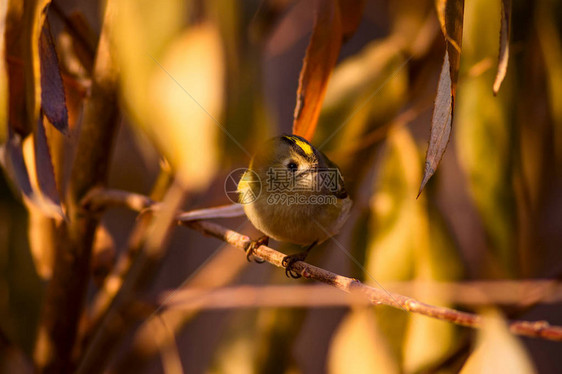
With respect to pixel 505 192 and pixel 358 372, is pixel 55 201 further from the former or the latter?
pixel 505 192

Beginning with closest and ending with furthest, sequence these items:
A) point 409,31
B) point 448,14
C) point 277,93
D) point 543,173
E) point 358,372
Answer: point 448,14, point 358,372, point 543,173, point 409,31, point 277,93

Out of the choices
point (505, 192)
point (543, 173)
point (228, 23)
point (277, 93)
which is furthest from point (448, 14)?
point (277, 93)

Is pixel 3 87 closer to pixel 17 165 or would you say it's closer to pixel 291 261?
pixel 17 165

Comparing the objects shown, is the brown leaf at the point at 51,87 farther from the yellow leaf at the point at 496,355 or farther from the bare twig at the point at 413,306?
the yellow leaf at the point at 496,355

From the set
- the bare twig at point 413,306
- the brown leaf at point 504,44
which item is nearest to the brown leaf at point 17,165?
the bare twig at point 413,306

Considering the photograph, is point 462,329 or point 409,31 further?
point 409,31

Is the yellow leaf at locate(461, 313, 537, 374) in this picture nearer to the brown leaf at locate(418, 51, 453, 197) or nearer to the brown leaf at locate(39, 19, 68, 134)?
the brown leaf at locate(418, 51, 453, 197)
